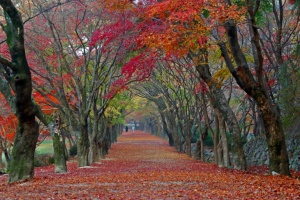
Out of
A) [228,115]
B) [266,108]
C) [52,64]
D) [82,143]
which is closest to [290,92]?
[228,115]

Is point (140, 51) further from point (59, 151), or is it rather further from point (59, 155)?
point (59, 155)

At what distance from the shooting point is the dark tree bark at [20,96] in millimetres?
11977

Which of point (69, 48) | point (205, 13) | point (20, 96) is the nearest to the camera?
point (20, 96)

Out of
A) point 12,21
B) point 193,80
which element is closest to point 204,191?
point 12,21

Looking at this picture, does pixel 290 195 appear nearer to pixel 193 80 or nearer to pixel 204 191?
pixel 204 191

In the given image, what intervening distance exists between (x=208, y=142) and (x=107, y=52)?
22336 millimetres

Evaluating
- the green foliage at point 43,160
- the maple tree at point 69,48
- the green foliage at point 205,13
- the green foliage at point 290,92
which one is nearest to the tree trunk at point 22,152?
the maple tree at point 69,48

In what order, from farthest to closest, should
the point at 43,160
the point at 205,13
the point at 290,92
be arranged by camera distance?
1. the point at 43,160
2. the point at 290,92
3. the point at 205,13

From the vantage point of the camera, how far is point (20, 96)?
12328 mm

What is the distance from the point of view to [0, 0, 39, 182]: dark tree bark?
Answer: 12.0 metres

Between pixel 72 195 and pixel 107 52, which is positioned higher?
pixel 107 52

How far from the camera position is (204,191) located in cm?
975

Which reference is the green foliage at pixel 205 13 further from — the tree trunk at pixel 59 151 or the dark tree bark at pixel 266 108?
the tree trunk at pixel 59 151

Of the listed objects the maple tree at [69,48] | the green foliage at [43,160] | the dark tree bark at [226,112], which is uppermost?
the maple tree at [69,48]
